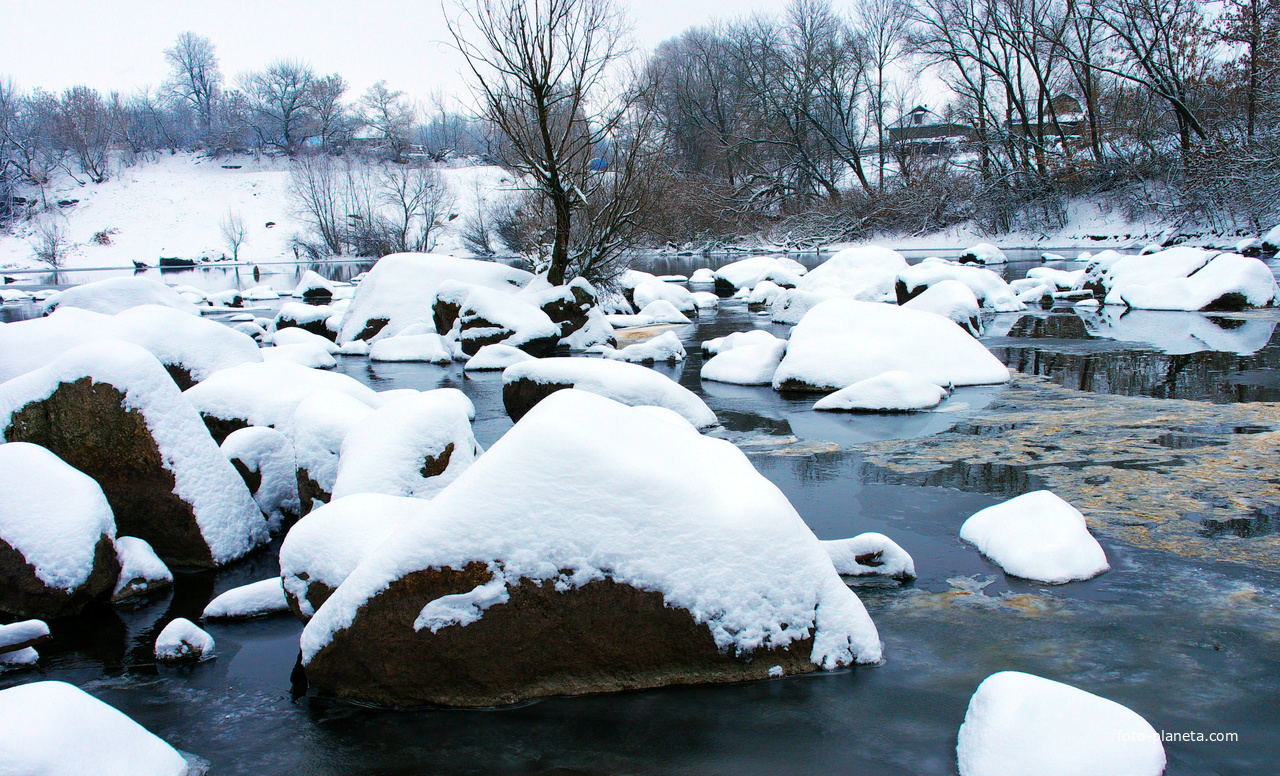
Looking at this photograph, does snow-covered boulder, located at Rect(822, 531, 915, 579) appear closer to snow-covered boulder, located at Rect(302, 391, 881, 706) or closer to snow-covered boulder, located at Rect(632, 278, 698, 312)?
snow-covered boulder, located at Rect(302, 391, 881, 706)

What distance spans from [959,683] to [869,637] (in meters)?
0.42

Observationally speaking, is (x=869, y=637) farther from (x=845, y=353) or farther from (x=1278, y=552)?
(x=845, y=353)

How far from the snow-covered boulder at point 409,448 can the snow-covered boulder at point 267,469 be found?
0.65 metres

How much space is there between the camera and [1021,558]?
16.1 ft

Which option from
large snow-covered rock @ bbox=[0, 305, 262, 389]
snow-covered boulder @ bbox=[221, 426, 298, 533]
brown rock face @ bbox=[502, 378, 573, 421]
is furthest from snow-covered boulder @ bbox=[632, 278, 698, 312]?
snow-covered boulder @ bbox=[221, 426, 298, 533]

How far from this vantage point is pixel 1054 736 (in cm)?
299

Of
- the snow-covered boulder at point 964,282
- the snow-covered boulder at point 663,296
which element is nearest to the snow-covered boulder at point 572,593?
the snow-covered boulder at point 964,282

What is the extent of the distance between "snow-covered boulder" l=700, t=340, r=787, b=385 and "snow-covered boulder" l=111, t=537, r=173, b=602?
7.78 m

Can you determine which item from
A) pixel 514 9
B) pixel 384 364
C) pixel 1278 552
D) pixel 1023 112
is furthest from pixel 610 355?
pixel 1023 112

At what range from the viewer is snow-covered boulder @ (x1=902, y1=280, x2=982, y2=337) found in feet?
→ 48.3

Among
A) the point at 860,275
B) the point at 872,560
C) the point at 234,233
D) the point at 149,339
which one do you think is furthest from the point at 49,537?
the point at 234,233

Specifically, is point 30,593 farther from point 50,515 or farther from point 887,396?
point 887,396

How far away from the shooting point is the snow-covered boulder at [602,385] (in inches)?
323

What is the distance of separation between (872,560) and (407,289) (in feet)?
45.6
